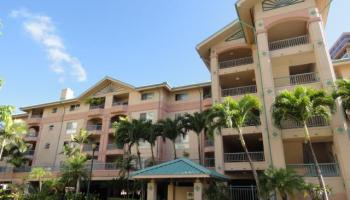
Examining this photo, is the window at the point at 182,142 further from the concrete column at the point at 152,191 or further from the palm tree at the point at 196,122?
the concrete column at the point at 152,191

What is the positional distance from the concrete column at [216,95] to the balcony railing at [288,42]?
6068mm

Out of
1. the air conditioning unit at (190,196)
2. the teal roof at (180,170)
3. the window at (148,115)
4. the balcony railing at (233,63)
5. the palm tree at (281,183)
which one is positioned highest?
the balcony railing at (233,63)

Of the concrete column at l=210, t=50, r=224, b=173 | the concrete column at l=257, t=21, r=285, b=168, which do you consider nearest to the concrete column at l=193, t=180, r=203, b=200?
the concrete column at l=210, t=50, r=224, b=173

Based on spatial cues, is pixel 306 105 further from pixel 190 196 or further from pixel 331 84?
pixel 190 196

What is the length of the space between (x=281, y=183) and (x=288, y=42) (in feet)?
48.0

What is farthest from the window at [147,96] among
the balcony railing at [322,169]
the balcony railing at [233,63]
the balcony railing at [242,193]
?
the balcony railing at [322,169]

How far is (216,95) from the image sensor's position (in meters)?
26.9

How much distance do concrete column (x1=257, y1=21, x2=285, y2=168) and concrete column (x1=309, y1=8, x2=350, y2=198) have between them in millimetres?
3872

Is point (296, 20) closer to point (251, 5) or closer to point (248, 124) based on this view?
point (251, 5)

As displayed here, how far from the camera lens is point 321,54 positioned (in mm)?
21656

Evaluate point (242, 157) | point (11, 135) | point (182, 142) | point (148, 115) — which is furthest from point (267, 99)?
point (11, 135)

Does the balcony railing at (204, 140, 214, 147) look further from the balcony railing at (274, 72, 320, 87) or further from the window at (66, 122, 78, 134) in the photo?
the window at (66, 122, 78, 134)

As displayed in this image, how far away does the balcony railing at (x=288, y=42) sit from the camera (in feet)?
80.8

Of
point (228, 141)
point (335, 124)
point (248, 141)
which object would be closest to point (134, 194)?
point (228, 141)
